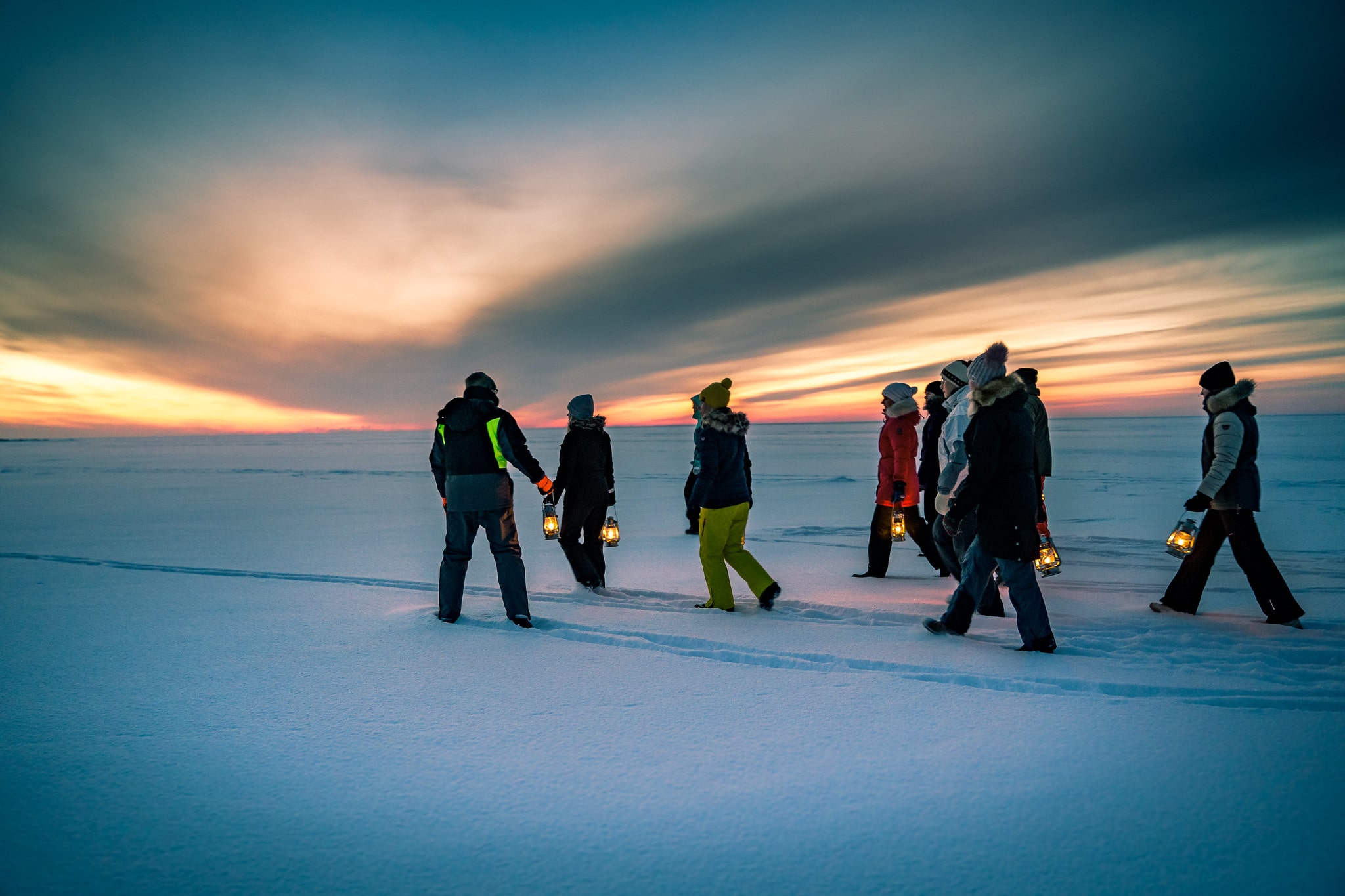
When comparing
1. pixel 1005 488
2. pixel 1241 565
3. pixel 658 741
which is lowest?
pixel 658 741

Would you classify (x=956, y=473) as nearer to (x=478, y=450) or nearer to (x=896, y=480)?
(x=896, y=480)

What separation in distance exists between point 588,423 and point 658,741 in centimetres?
406

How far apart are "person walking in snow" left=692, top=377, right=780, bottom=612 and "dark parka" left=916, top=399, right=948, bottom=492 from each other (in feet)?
6.97

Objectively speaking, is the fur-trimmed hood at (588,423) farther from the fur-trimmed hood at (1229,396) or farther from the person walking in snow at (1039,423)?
the fur-trimmed hood at (1229,396)

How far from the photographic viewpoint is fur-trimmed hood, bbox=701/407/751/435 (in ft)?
18.0

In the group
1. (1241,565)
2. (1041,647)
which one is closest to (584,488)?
(1041,647)

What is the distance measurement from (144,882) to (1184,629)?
595cm

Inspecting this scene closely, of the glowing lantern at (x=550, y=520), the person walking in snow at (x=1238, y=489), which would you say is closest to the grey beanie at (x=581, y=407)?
the glowing lantern at (x=550, y=520)

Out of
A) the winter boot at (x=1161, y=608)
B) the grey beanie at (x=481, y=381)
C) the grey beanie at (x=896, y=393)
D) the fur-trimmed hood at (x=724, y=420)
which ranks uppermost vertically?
the grey beanie at (x=896, y=393)

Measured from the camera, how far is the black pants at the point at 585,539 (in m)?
6.45

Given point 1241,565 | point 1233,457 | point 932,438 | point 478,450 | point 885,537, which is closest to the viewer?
point 1233,457

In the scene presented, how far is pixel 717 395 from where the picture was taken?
552cm

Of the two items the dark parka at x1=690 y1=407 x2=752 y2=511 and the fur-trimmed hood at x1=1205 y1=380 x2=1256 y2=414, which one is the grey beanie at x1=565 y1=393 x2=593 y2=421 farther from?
the fur-trimmed hood at x1=1205 y1=380 x2=1256 y2=414

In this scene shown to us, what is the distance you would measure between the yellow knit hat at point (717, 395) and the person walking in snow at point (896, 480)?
2.09 metres
